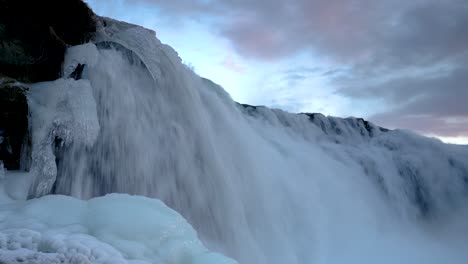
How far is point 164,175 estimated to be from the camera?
20.9 feet

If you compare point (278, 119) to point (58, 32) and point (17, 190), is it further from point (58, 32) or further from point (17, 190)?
point (17, 190)

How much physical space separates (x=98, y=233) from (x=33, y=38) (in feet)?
13.5

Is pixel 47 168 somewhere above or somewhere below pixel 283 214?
above

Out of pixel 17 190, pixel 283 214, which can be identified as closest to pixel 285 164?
pixel 283 214

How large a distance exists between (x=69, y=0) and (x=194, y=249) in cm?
514

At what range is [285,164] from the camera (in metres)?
11.5

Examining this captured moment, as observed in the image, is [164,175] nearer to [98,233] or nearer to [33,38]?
[33,38]

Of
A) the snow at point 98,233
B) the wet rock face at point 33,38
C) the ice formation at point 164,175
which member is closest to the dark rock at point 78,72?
the ice formation at point 164,175

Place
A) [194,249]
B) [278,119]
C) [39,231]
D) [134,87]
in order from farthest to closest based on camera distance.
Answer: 1. [278,119]
2. [134,87]
3. [194,249]
4. [39,231]

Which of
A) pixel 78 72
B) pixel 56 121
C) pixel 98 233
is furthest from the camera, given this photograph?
pixel 78 72

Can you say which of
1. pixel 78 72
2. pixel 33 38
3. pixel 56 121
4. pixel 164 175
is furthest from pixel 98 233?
pixel 33 38

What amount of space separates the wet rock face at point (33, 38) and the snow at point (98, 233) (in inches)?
110

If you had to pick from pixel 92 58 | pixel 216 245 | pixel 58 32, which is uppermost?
pixel 58 32

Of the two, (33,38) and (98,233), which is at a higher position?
(33,38)
